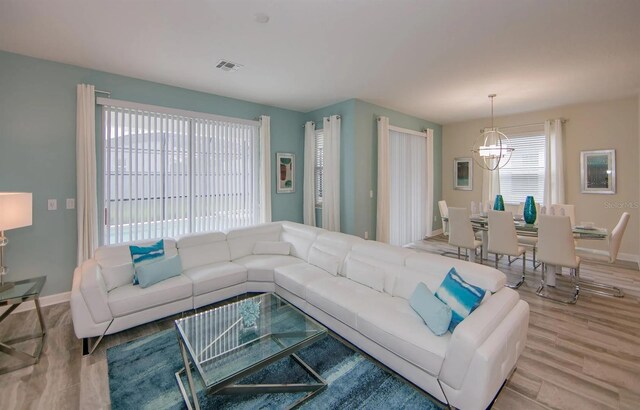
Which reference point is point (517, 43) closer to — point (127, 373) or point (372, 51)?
point (372, 51)

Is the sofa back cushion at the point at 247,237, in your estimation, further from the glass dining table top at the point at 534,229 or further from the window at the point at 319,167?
the glass dining table top at the point at 534,229

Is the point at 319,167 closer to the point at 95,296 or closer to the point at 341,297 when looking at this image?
the point at 341,297

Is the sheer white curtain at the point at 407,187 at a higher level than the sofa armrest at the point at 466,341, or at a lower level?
higher

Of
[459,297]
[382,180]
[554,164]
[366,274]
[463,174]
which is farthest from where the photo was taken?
[463,174]

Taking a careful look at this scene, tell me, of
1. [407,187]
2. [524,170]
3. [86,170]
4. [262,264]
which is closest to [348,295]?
[262,264]

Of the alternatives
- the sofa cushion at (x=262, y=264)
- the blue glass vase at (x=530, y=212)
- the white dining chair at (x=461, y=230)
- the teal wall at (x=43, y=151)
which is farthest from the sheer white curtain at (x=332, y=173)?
the teal wall at (x=43, y=151)

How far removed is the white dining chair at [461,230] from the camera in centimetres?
445

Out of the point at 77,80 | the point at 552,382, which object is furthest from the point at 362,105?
the point at 552,382

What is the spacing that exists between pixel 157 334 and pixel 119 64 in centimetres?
311

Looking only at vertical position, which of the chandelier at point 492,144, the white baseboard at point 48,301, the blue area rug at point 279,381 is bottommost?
the blue area rug at point 279,381

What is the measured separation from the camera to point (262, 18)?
95.6 inches

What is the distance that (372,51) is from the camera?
3.08 m

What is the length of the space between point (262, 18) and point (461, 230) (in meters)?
4.02

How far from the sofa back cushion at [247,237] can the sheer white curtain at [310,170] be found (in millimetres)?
1390
